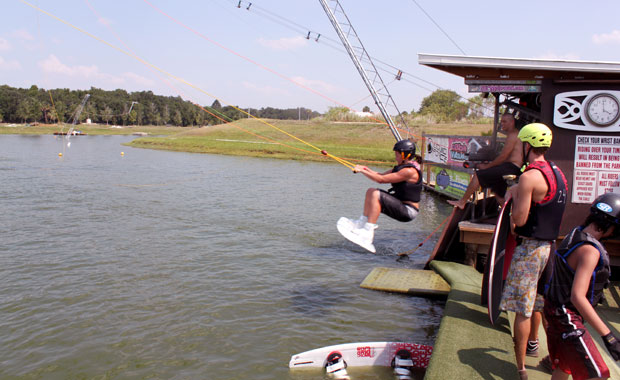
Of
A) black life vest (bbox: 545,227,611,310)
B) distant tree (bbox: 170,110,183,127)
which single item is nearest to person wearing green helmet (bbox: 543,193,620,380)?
black life vest (bbox: 545,227,611,310)

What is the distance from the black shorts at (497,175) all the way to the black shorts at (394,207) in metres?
1.23

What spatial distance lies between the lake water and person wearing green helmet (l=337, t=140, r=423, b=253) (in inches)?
73.2

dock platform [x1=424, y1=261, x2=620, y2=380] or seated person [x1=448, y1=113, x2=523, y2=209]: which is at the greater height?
seated person [x1=448, y1=113, x2=523, y2=209]

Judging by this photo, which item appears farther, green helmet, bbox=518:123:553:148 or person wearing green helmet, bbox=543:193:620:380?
green helmet, bbox=518:123:553:148

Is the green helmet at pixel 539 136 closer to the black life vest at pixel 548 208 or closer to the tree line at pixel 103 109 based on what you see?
the black life vest at pixel 548 208

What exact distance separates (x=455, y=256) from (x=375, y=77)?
62.4 ft

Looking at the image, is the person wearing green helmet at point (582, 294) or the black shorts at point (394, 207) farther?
the black shorts at point (394, 207)

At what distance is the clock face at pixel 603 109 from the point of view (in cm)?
952

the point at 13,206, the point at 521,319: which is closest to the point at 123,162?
the point at 13,206

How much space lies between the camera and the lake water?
27.0 ft

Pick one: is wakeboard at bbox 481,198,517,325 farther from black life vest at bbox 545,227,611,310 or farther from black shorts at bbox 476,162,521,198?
black shorts at bbox 476,162,521,198

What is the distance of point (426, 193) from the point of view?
2802cm

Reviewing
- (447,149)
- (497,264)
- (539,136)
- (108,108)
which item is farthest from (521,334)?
(108,108)

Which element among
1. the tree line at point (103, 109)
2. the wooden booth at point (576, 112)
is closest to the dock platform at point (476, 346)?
the wooden booth at point (576, 112)
